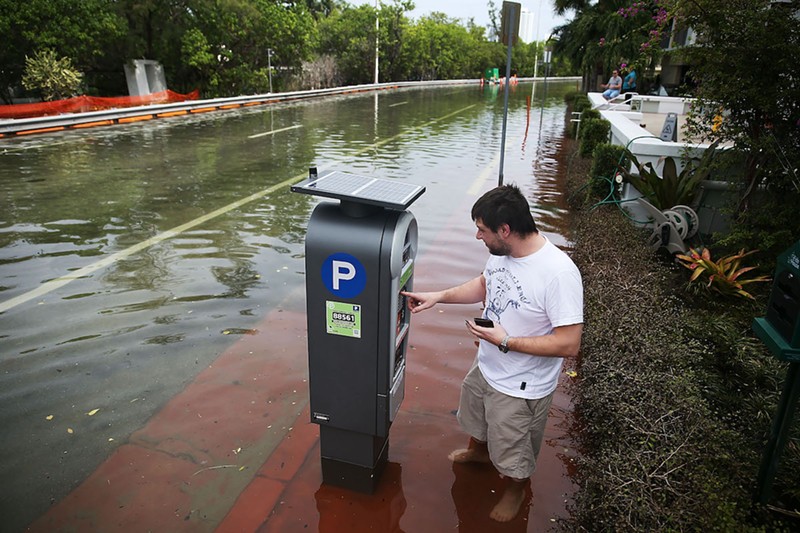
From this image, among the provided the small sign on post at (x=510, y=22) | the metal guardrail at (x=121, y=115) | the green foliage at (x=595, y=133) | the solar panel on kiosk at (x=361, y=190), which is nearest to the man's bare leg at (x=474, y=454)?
the solar panel on kiosk at (x=361, y=190)

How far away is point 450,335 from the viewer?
4922mm

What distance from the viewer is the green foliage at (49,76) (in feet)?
69.9

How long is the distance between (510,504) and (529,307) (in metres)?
1.07

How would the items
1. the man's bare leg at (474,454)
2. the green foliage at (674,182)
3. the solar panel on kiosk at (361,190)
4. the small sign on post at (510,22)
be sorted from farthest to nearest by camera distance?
the small sign on post at (510,22) < the green foliage at (674,182) < the man's bare leg at (474,454) < the solar panel on kiosk at (361,190)

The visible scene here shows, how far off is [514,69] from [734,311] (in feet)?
263

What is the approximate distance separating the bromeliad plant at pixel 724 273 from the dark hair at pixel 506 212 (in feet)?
9.80

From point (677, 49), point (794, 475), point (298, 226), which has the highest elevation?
point (677, 49)

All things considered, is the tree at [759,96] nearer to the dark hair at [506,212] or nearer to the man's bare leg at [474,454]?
the man's bare leg at [474,454]

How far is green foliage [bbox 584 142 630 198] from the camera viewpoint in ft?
24.0

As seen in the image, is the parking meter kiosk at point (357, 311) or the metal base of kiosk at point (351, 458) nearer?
the parking meter kiosk at point (357, 311)

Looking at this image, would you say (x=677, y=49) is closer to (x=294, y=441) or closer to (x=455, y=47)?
(x=294, y=441)

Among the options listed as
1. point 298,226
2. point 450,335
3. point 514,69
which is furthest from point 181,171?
point 514,69

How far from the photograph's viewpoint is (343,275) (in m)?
2.54

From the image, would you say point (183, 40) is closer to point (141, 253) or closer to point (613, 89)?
point (613, 89)
